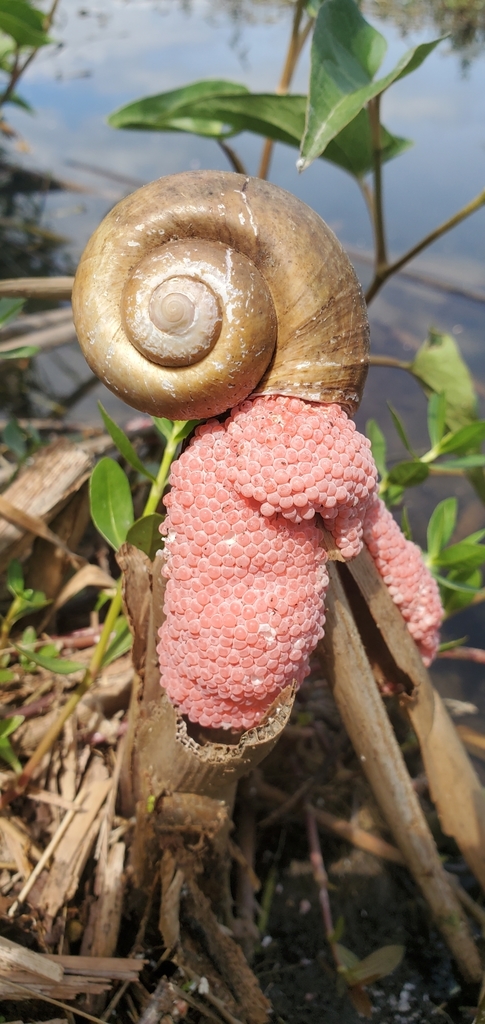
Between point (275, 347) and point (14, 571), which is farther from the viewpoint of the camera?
point (14, 571)

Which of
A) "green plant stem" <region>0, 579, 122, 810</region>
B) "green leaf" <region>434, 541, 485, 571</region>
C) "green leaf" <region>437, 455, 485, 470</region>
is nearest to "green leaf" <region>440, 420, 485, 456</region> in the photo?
"green leaf" <region>437, 455, 485, 470</region>

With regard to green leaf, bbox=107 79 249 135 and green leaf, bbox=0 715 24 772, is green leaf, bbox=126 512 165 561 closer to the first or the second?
green leaf, bbox=0 715 24 772

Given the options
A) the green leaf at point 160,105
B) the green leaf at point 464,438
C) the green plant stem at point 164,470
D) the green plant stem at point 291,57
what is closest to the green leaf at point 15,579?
the green plant stem at point 164,470

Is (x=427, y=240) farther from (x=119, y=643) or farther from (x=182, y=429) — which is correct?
(x=119, y=643)

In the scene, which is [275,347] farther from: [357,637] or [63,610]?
[63,610]

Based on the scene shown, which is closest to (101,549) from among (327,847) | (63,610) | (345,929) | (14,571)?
(63,610)

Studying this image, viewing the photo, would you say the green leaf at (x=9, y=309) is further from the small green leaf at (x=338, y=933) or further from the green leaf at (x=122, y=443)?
the small green leaf at (x=338, y=933)
